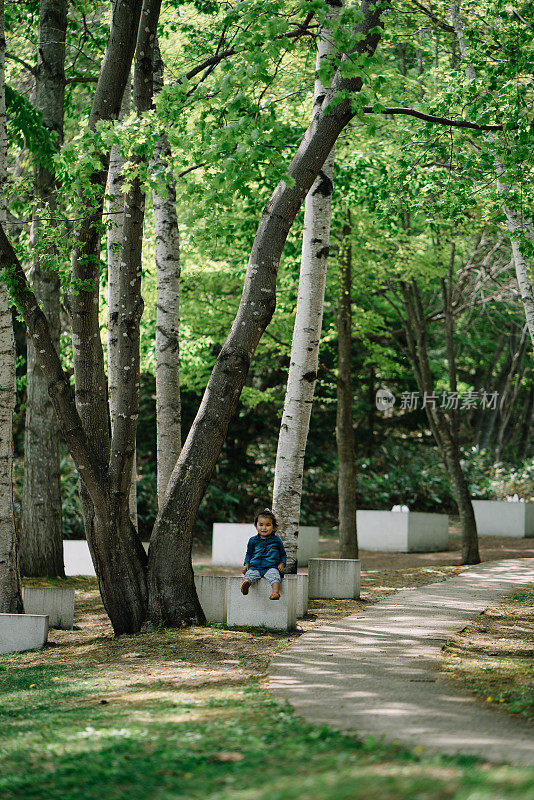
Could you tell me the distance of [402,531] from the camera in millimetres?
18922

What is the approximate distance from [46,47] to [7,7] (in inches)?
→ 99.6

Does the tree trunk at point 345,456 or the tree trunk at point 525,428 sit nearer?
the tree trunk at point 345,456

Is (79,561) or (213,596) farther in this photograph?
(79,561)

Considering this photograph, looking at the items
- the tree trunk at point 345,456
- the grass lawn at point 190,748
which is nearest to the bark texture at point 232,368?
the grass lawn at point 190,748

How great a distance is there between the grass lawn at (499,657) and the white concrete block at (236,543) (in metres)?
6.66

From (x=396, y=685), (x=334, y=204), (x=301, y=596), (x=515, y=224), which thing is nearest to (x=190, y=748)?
(x=396, y=685)

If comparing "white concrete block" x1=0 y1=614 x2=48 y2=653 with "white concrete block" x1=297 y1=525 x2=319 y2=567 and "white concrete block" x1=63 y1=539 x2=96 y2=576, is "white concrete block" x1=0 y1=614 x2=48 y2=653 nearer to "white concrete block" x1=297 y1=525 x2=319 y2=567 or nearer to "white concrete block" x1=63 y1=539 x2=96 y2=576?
"white concrete block" x1=63 y1=539 x2=96 y2=576

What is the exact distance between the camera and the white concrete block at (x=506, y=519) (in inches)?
843

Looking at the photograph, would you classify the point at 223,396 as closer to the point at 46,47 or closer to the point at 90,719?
the point at 90,719

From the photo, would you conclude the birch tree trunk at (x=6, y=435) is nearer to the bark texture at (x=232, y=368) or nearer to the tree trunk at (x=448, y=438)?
the bark texture at (x=232, y=368)

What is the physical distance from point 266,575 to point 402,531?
11.0m

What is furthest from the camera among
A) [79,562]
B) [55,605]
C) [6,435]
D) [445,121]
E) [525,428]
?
[525,428]

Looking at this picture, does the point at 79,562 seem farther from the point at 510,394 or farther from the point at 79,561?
the point at 510,394

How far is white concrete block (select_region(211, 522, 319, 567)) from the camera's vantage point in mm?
16359
